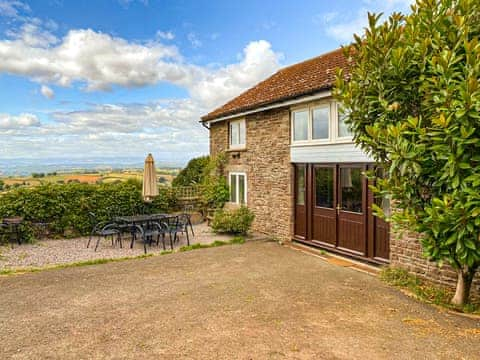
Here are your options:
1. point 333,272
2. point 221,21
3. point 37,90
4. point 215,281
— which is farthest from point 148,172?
→ point 37,90

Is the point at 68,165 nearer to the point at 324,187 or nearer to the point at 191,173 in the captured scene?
the point at 191,173

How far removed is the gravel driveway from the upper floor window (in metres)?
6.77

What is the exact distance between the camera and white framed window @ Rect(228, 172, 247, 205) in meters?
13.1

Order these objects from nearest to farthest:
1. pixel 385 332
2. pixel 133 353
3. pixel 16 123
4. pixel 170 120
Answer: pixel 133 353
pixel 385 332
pixel 16 123
pixel 170 120

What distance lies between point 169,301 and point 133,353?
5.73 feet

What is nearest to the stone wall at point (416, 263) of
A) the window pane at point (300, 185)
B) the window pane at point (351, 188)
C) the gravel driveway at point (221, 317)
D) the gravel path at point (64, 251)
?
the gravel driveway at point (221, 317)

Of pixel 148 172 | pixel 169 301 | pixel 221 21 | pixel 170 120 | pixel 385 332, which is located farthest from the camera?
pixel 170 120

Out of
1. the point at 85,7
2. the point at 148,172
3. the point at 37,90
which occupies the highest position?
the point at 85,7

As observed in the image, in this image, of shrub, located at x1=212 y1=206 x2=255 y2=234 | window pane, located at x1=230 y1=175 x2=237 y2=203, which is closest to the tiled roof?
window pane, located at x1=230 y1=175 x2=237 y2=203

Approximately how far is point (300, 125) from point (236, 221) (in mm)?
4234

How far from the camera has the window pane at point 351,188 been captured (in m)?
8.30

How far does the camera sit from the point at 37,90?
70.1ft

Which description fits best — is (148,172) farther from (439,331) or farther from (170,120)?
(170,120)

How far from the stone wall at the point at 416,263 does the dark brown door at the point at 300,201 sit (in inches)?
127
